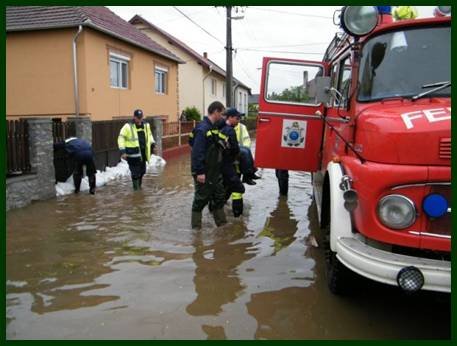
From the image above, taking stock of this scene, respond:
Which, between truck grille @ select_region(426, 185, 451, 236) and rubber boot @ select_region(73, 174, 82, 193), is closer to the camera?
truck grille @ select_region(426, 185, 451, 236)

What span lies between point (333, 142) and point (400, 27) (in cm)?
154

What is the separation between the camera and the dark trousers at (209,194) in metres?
6.35

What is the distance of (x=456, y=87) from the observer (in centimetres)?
339

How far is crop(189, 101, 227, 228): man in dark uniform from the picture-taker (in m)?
6.21

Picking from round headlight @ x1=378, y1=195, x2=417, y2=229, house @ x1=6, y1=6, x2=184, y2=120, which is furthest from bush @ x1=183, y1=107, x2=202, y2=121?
round headlight @ x1=378, y1=195, x2=417, y2=229

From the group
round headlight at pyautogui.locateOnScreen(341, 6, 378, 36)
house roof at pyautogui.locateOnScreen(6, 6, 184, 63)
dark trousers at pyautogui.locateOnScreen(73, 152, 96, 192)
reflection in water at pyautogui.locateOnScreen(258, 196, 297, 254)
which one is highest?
house roof at pyautogui.locateOnScreen(6, 6, 184, 63)

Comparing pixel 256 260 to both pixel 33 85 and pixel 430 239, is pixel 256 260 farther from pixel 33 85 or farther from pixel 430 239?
pixel 33 85

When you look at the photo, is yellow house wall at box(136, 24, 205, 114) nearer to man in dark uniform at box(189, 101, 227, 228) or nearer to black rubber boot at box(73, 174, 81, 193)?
black rubber boot at box(73, 174, 81, 193)

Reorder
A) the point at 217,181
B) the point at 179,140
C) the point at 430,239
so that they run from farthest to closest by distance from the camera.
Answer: the point at 179,140, the point at 217,181, the point at 430,239

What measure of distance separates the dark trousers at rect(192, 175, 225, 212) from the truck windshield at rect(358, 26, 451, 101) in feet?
8.79

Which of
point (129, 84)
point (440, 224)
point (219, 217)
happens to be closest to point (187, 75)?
point (129, 84)

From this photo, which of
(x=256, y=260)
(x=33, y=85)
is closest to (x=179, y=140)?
(x=33, y=85)

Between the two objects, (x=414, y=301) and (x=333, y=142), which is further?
(x=333, y=142)

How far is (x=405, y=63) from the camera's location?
404 cm
